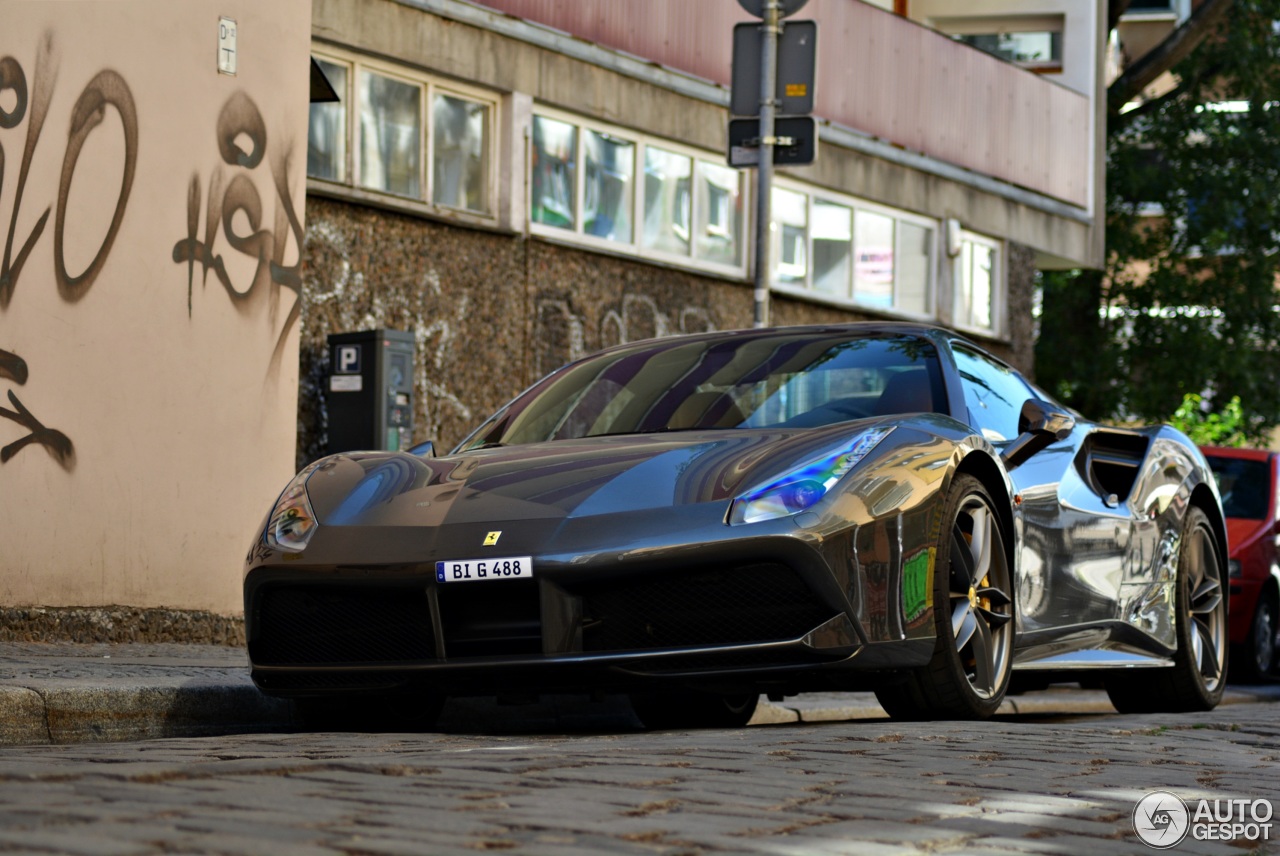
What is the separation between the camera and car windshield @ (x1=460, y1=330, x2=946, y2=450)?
6.44 m

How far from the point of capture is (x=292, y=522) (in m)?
5.83

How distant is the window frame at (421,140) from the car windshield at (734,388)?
5.94 metres

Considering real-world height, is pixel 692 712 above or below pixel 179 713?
below

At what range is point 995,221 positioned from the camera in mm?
21094

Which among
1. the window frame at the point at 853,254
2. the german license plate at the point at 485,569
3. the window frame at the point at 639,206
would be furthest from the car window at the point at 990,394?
the window frame at the point at 853,254

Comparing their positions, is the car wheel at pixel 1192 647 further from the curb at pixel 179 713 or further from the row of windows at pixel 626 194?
the row of windows at pixel 626 194

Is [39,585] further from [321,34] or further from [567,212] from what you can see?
[567,212]

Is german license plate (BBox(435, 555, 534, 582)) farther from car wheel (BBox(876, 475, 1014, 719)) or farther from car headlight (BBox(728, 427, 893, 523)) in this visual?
car wheel (BBox(876, 475, 1014, 719))

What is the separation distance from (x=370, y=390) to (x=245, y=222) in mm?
2367

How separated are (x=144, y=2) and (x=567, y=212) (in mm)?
5843

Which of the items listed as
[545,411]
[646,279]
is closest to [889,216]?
[646,279]

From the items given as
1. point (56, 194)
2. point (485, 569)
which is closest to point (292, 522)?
point (485, 569)

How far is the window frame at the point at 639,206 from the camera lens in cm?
1484

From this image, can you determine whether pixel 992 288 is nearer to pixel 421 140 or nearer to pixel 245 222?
pixel 421 140
